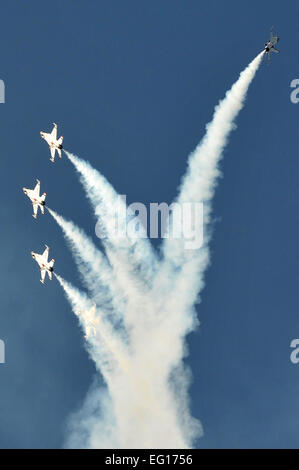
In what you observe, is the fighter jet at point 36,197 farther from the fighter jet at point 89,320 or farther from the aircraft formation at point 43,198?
the fighter jet at point 89,320

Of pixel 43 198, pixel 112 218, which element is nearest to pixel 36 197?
pixel 43 198

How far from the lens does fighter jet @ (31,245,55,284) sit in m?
169

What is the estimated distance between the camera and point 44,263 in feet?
554

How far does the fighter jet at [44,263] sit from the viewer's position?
168625mm

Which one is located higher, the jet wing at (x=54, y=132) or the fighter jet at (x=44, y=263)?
the jet wing at (x=54, y=132)

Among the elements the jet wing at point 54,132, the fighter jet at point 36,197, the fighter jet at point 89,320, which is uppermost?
the jet wing at point 54,132

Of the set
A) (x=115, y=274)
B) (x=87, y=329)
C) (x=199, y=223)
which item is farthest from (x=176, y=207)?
(x=87, y=329)

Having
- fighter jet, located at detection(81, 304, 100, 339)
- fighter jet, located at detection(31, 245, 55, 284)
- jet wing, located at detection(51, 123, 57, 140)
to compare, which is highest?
jet wing, located at detection(51, 123, 57, 140)

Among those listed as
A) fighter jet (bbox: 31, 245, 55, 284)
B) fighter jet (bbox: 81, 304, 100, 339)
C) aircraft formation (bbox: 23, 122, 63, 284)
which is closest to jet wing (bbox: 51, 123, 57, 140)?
aircraft formation (bbox: 23, 122, 63, 284)

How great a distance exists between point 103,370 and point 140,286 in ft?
52.0

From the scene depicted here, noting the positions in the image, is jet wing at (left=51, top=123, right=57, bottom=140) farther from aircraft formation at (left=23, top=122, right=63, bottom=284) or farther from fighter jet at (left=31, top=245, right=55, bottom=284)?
fighter jet at (left=31, top=245, right=55, bottom=284)

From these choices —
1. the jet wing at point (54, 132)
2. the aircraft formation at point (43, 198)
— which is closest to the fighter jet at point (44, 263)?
the aircraft formation at point (43, 198)

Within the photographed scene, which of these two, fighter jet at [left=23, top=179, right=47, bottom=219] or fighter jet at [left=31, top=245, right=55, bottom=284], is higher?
fighter jet at [left=23, top=179, right=47, bottom=219]
